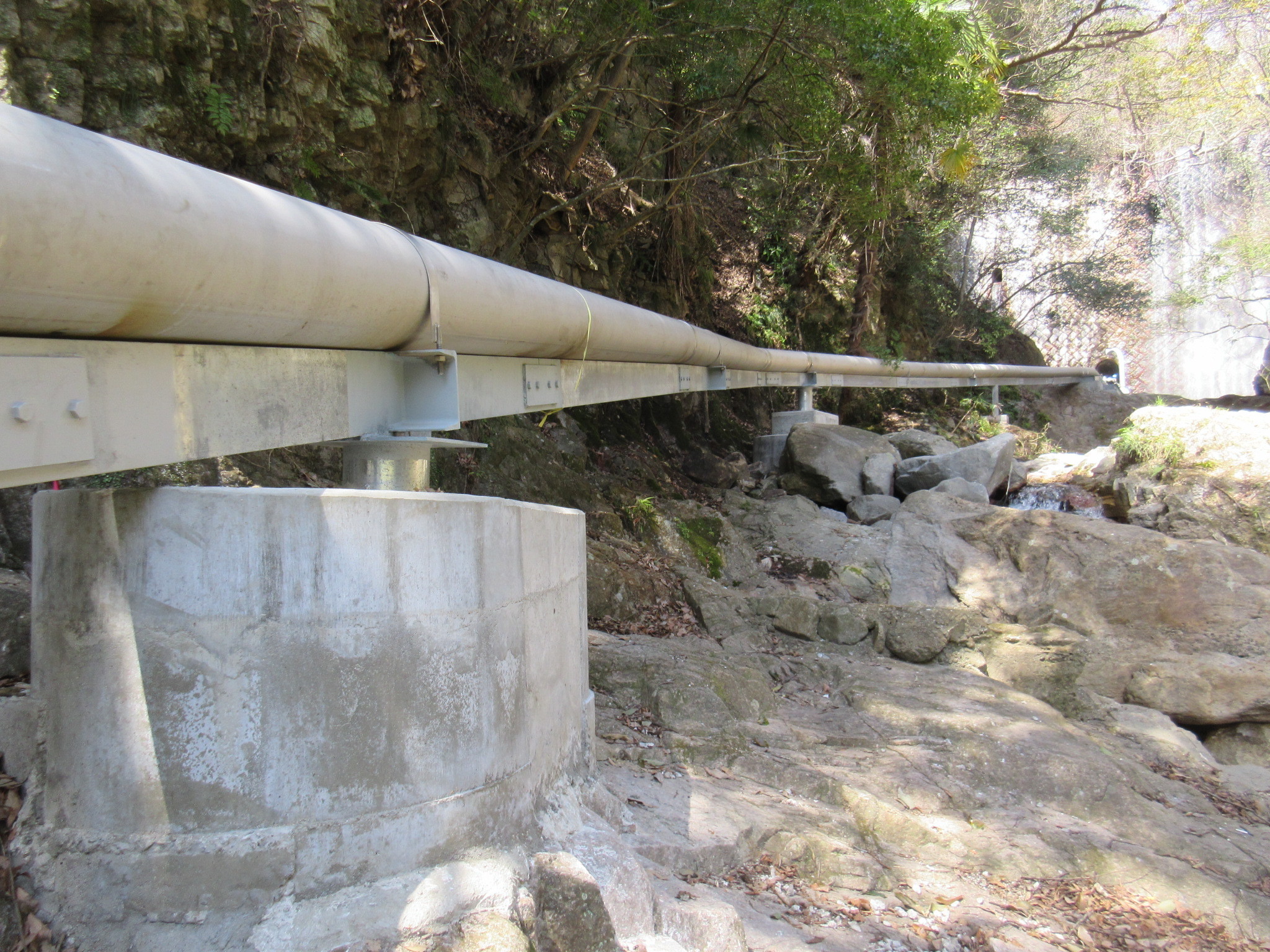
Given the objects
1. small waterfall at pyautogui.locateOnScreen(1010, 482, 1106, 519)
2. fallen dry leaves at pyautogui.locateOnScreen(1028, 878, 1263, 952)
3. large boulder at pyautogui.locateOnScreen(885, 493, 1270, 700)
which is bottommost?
fallen dry leaves at pyautogui.locateOnScreen(1028, 878, 1263, 952)

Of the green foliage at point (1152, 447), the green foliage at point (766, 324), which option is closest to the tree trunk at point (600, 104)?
the green foliage at point (766, 324)

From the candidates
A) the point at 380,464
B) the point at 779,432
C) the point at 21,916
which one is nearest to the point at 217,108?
the point at 380,464

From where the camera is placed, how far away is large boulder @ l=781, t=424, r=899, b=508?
39.2 ft

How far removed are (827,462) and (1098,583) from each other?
15.6ft

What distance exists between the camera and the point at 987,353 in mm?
24016

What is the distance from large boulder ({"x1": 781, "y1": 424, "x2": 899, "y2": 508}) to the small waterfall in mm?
2452

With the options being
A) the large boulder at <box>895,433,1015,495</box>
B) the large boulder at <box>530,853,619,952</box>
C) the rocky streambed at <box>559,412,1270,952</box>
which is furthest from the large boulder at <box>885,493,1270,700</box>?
the large boulder at <box>530,853,619,952</box>

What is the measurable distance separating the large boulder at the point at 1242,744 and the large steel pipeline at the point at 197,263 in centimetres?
636

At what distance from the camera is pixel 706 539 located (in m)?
9.05

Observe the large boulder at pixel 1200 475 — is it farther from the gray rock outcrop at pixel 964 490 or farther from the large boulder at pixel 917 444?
the large boulder at pixel 917 444

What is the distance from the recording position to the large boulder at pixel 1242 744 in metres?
6.30

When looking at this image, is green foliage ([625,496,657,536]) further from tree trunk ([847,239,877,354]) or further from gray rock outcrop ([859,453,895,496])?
tree trunk ([847,239,877,354])

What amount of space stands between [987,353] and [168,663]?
2491 cm

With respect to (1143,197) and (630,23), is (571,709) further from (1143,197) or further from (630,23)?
(1143,197)
